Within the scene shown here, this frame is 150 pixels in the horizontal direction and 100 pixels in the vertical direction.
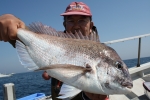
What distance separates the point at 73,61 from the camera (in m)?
1.51

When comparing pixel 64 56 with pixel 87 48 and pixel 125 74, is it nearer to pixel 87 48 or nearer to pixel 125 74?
pixel 87 48

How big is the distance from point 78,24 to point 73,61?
97 cm

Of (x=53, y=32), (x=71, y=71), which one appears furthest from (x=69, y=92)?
(x=53, y=32)

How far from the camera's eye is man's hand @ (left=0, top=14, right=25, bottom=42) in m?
1.62

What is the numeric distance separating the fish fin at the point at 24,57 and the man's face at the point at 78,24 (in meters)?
0.90

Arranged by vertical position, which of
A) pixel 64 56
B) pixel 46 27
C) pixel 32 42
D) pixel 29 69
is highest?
pixel 46 27

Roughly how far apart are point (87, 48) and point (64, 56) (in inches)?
8.5

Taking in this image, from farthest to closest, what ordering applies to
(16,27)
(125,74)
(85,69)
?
(16,27)
(125,74)
(85,69)

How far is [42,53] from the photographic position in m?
1.60

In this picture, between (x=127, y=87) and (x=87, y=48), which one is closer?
(x=127, y=87)

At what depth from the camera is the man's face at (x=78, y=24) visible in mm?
2382

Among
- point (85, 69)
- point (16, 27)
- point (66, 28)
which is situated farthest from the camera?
point (66, 28)

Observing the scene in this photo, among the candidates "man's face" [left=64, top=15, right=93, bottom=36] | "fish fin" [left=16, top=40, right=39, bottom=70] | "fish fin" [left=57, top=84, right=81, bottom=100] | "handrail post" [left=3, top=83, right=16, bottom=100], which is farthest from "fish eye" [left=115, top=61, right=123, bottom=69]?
"handrail post" [left=3, top=83, right=16, bottom=100]

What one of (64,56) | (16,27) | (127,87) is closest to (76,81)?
(64,56)
